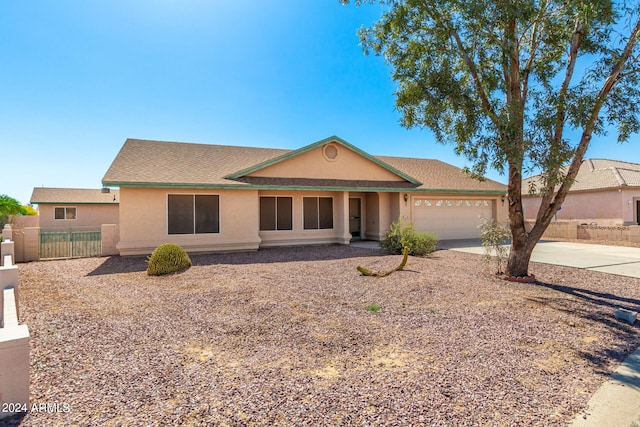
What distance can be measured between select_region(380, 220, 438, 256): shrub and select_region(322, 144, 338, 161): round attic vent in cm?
489

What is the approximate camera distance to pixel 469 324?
224 inches

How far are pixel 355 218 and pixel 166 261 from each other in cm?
1088

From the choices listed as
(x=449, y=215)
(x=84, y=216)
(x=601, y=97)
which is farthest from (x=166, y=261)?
(x=84, y=216)

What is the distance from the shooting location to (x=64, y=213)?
28484 mm

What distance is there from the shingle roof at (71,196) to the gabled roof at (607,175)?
34.0 metres

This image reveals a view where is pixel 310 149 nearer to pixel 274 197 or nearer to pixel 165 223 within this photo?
Result: pixel 274 197

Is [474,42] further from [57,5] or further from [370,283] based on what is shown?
[57,5]

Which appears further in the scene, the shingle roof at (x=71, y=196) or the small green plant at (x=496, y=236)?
the shingle roof at (x=71, y=196)

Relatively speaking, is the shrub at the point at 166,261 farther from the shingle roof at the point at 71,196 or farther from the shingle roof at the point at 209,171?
the shingle roof at the point at 71,196

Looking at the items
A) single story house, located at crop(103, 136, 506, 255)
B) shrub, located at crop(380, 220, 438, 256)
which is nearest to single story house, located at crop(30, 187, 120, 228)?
single story house, located at crop(103, 136, 506, 255)

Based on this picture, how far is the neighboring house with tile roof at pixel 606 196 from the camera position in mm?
23172

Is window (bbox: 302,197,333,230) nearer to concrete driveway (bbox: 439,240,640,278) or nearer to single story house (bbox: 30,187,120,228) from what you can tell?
concrete driveway (bbox: 439,240,640,278)

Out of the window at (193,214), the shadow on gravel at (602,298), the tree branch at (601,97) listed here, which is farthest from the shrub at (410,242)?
the window at (193,214)

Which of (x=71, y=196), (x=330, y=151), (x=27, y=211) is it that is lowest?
(x=27, y=211)
